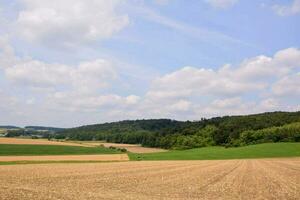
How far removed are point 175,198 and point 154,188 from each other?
477 centimetres

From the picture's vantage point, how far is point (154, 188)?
28.0 meters

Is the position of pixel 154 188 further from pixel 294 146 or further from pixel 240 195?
pixel 294 146

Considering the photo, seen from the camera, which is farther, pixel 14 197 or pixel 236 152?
pixel 236 152

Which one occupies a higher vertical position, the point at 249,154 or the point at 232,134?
the point at 232,134

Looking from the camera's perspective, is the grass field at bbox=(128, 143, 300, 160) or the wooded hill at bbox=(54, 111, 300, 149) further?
the wooded hill at bbox=(54, 111, 300, 149)

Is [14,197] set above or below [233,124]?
below

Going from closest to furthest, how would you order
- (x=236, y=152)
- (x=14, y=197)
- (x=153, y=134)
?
(x=14, y=197), (x=236, y=152), (x=153, y=134)

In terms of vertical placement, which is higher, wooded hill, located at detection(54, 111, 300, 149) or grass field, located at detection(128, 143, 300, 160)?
wooded hill, located at detection(54, 111, 300, 149)

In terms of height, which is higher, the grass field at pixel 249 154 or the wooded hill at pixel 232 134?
the wooded hill at pixel 232 134

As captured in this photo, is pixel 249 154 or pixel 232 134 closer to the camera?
pixel 249 154

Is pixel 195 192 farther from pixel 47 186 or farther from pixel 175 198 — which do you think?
pixel 47 186

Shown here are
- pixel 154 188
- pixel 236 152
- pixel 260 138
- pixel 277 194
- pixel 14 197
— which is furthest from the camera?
pixel 260 138

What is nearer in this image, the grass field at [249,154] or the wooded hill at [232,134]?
the grass field at [249,154]

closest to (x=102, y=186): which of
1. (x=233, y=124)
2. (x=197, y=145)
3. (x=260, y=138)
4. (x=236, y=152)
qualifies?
(x=236, y=152)
